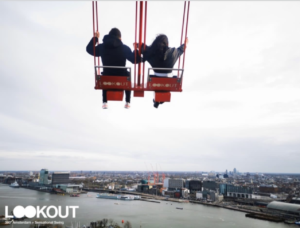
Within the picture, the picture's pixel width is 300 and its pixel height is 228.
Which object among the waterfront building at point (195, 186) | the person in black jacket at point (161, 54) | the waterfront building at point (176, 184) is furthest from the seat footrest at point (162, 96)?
the waterfront building at point (176, 184)

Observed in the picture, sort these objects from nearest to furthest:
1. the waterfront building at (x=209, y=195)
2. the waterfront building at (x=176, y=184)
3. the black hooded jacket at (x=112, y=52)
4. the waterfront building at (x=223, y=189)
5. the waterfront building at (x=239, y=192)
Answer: the black hooded jacket at (x=112, y=52)
the waterfront building at (x=209, y=195)
the waterfront building at (x=239, y=192)
the waterfront building at (x=223, y=189)
the waterfront building at (x=176, y=184)

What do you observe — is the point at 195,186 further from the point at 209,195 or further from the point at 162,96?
A: the point at 162,96

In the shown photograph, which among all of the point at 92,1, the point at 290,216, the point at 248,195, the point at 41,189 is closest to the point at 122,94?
the point at 92,1

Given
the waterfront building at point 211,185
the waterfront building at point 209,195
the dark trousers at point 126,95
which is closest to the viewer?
the dark trousers at point 126,95

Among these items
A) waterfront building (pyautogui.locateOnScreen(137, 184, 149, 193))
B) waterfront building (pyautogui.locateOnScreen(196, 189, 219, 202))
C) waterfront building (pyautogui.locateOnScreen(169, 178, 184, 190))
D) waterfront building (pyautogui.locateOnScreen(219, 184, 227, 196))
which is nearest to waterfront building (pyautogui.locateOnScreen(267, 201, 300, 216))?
waterfront building (pyautogui.locateOnScreen(196, 189, 219, 202))

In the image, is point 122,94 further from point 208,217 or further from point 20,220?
point 208,217

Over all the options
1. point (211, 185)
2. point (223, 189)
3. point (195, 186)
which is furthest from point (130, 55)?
point (195, 186)

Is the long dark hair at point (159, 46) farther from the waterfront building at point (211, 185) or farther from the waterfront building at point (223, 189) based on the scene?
the waterfront building at point (223, 189)

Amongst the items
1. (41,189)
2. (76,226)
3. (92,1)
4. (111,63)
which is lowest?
(41,189)
